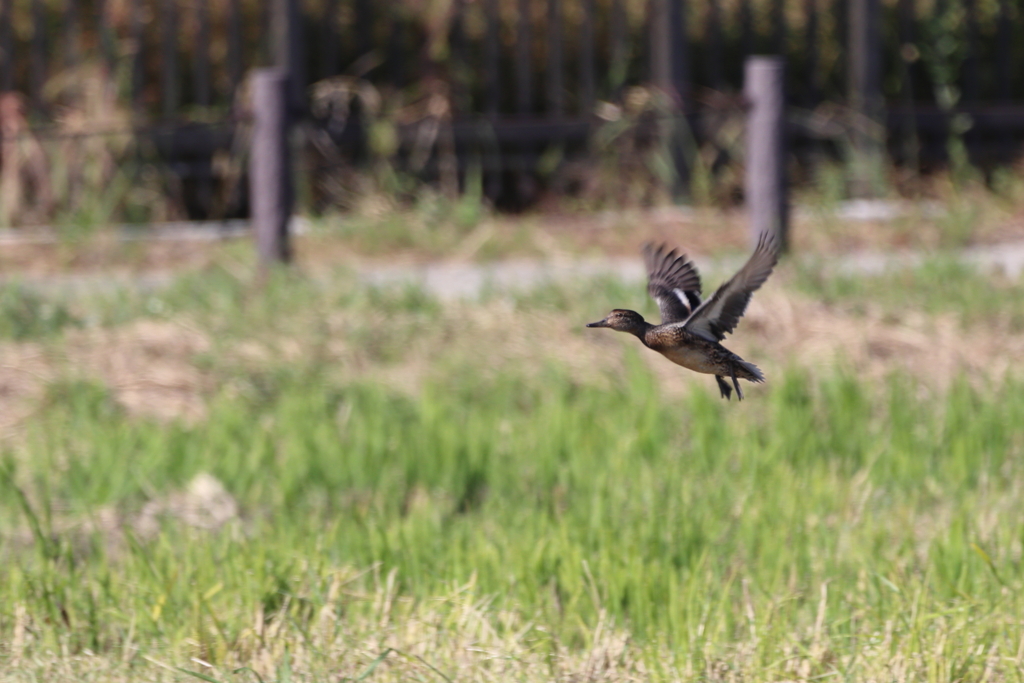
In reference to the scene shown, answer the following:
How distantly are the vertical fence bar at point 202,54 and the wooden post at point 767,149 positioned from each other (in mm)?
3431

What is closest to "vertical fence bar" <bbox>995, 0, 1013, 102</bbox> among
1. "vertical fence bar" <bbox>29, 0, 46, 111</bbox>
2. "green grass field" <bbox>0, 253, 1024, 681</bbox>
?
"green grass field" <bbox>0, 253, 1024, 681</bbox>

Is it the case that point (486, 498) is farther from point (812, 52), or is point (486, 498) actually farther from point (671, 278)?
point (812, 52)

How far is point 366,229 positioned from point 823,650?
526 cm

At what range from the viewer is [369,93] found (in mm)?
8984

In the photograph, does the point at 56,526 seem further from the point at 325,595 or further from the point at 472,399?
the point at 472,399

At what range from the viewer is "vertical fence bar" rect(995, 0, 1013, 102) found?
9.93 meters

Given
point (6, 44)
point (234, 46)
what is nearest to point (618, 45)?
point (234, 46)

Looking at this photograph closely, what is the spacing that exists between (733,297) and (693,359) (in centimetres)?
11

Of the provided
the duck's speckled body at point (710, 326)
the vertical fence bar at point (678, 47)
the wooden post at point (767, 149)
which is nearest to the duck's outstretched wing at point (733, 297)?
the duck's speckled body at point (710, 326)

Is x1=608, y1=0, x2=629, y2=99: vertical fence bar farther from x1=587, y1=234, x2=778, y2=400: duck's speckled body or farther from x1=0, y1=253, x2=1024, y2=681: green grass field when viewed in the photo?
x1=587, y1=234, x2=778, y2=400: duck's speckled body

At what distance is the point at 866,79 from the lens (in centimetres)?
948

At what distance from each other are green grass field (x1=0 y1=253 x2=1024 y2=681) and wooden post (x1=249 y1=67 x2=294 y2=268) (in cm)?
54

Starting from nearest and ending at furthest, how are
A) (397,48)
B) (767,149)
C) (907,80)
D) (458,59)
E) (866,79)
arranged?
(767,149), (397,48), (458,59), (866,79), (907,80)

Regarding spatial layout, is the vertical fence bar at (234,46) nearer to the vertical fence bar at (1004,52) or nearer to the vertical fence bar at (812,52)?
the vertical fence bar at (812,52)
